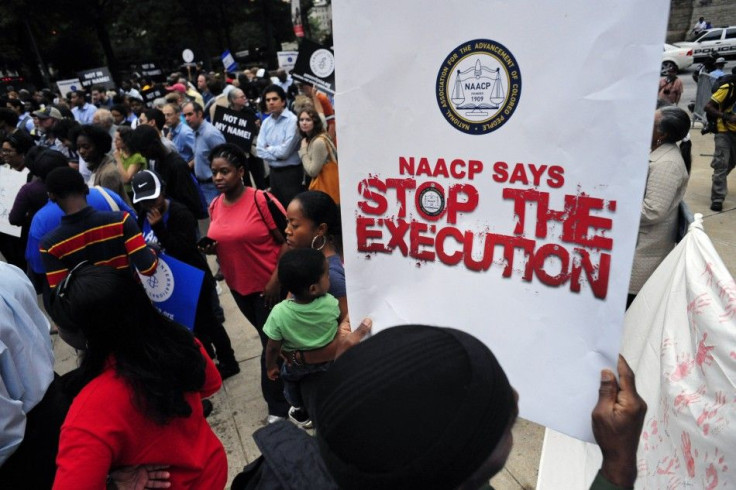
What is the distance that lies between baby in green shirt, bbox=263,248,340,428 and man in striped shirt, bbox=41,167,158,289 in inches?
44.9

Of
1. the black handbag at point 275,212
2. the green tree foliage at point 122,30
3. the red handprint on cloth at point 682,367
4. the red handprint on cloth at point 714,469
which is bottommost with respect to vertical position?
the red handprint on cloth at point 714,469

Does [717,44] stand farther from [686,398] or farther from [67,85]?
[67,85]

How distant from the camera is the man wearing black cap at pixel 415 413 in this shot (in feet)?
2.39

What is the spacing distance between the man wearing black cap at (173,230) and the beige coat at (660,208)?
2.83 metres

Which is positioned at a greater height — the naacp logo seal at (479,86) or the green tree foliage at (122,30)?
the green tree foliage at (122,30)

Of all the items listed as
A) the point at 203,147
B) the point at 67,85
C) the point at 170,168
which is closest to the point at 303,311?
the point at 170,168

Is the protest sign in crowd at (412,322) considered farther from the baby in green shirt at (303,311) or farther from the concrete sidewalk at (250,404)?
the concrete sidewalk at (250,404)

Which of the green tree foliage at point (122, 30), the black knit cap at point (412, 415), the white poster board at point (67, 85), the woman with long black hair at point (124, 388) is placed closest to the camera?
the black knit cap at point (412, 415)

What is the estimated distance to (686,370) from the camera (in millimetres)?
1414

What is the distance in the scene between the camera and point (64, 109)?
9492 millimetres

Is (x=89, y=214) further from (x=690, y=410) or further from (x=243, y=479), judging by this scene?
(x=690, y=410)

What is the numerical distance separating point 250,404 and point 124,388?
2187 millimetres

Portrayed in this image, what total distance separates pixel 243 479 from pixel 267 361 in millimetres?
1502

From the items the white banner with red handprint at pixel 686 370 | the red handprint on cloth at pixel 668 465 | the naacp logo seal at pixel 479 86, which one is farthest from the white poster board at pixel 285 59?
the red handprint on cloth at pixel 668 465
